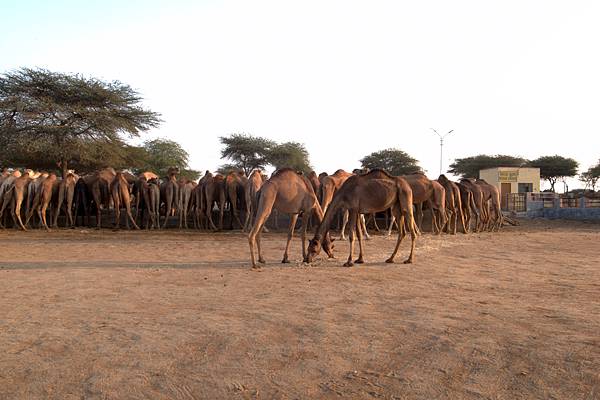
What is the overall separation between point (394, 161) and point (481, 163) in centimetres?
1142

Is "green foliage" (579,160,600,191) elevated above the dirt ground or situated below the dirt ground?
above

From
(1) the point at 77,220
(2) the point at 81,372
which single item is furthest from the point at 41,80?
(2) the point at 81,372

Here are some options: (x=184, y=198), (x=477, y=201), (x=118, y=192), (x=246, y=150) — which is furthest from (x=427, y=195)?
(x=246, y=150)

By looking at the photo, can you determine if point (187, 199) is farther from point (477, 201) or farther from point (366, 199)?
point (477, 201)

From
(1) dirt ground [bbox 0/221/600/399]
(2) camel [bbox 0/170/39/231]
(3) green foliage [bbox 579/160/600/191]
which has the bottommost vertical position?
(1) dirt ground [bbox 0/221/600/399]

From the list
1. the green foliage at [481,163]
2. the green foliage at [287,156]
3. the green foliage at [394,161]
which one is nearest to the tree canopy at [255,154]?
the green foliage at [287,156]

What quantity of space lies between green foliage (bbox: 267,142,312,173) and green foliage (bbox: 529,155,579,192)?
26.7m

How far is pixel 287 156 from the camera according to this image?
47.1 m

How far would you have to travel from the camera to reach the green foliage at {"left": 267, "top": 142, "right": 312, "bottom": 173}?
46406 millimetres

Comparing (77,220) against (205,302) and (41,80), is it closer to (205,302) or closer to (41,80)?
(41,80)

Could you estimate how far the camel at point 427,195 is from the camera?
16016 millimetres

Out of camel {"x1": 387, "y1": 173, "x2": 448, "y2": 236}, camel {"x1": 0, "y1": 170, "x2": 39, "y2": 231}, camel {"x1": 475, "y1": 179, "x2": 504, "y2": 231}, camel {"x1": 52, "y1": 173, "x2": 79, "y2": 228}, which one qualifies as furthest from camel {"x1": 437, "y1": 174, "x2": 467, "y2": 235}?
camel {"x1": 0, "y1": 170, "x2": 39, "y2": 231}

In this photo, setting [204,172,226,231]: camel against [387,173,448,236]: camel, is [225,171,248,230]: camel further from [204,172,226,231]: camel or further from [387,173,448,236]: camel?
[387,173,448,236]: camel

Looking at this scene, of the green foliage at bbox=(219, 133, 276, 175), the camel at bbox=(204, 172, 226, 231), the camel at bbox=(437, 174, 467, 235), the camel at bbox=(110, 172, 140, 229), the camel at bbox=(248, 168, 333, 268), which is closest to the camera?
the camel at bbox=(248, 168, 333, 268)
